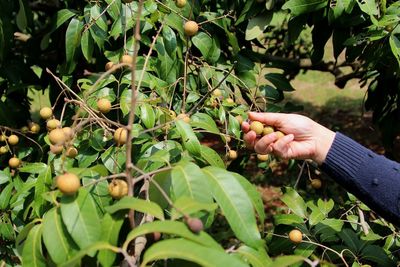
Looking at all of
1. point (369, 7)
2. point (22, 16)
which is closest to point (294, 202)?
point (369, 7)

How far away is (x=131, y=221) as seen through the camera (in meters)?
0.81

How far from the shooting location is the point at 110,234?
772mm

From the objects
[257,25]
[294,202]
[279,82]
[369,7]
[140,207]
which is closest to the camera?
[140,207]

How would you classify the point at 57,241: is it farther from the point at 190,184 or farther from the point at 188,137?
the point at 188,137

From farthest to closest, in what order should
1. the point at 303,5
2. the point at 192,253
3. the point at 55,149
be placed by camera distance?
the point at 303,5, the point at 55,149, the point at 192,253

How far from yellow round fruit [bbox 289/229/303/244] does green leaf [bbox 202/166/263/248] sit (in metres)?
0.45

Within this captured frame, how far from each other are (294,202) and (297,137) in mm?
191

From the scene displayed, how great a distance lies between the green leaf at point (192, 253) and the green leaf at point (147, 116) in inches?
22.5

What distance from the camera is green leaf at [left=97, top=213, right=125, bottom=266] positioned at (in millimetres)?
756

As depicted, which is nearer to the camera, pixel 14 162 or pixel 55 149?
pixel 55 149

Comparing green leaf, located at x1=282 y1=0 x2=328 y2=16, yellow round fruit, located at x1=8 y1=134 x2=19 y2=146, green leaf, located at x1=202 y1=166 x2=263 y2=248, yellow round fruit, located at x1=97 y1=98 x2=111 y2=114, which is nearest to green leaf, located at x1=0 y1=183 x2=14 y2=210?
yellow round fruit, located at x1=8 y1=134 x2=19 y2=146

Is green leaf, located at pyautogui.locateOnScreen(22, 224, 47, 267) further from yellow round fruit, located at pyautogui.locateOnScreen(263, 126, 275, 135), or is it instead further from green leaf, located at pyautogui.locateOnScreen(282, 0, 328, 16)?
green leaf, located at pyautogui.locateOnScreen(282, 0, 328, 16)

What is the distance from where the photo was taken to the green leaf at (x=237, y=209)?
0.79m

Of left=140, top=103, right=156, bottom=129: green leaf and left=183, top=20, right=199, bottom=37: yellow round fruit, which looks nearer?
left=140, top=103, right=156, bottom=129: green leaf
